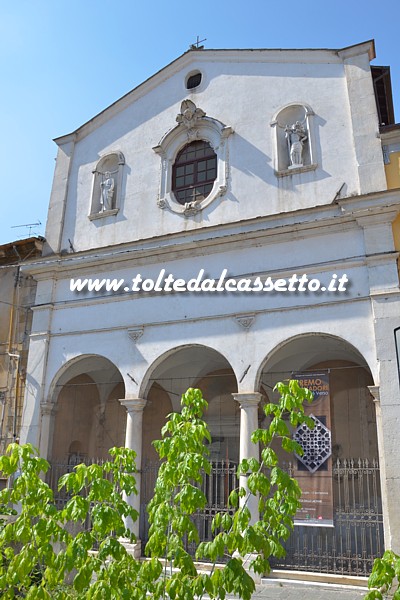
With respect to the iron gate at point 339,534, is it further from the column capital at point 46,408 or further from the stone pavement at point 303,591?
the column capital at point 46,408

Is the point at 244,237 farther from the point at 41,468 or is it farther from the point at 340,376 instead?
the point at 41,468

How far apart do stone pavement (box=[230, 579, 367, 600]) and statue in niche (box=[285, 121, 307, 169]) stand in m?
7.46

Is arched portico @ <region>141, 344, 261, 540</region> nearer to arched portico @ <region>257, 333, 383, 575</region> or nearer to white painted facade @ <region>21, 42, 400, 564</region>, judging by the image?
white painted facade @ <region>21, 42, 400, 564</region>

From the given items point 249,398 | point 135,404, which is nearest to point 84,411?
point 135,404

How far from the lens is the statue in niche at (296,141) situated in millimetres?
10994

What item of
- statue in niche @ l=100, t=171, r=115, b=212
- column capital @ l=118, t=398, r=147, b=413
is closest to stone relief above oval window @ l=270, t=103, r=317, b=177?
statue in niche @ l=100, t=171, r=115, b=212

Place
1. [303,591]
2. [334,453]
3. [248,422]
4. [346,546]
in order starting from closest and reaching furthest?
[303,591] < [346,546] < [248,422] < [334,453]

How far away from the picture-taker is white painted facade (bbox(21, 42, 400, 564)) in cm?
961

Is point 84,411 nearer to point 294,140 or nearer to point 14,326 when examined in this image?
point 14,326

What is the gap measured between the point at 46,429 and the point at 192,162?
22.0 feet

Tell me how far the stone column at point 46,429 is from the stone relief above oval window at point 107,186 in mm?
4482

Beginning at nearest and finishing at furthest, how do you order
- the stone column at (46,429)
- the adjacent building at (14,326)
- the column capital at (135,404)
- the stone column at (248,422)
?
the stone column at (248,422)
the column capital at (135,404)
the stone column at (46,429)
the adjacent building at (14,326)

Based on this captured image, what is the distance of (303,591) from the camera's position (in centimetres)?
831

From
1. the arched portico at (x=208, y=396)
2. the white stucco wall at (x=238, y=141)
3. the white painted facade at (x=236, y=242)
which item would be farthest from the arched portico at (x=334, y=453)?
the white stucco wall at (x=238, y=141)
